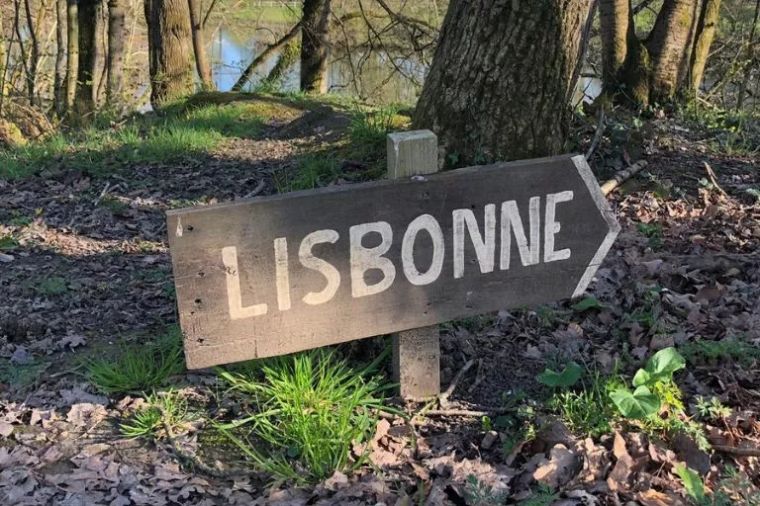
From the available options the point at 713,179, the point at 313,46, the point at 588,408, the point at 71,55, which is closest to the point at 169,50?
the point at 71,55

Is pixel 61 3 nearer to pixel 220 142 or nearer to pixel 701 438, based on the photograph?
pixel 220 142

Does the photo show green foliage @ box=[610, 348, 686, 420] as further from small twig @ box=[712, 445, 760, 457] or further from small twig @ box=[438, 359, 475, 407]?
small twig @ box=[438, 359, 475, 407]

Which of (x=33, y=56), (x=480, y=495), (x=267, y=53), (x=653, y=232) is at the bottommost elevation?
(x=480, y=495)

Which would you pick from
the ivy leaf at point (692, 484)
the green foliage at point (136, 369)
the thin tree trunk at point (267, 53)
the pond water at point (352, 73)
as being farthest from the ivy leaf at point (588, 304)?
the thin tree trunk at point (267, 53)

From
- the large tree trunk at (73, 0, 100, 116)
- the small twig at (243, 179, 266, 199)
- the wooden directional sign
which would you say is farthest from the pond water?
the wooden directional sign

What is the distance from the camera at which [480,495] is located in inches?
96.3

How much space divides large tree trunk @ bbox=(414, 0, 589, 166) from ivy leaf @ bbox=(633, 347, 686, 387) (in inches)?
82.9

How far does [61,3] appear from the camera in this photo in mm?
13742

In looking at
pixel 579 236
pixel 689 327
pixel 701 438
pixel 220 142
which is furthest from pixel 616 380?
pixel 220 142

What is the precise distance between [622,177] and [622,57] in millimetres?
2147

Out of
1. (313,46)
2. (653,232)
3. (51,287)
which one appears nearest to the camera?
(51,287)

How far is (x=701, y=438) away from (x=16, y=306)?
3.30 metres

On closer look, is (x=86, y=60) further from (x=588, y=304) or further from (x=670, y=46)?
(x=588, y=304)

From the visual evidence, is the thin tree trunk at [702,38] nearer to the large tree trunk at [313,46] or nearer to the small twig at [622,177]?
the small twig at [622,177]
